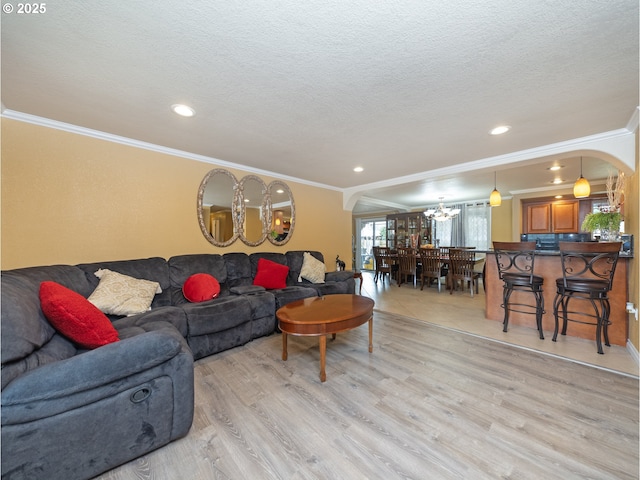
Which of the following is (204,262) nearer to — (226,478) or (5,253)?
(5,253)

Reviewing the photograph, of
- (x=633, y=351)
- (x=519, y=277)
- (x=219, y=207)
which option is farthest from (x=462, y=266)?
(x=219, y=207)

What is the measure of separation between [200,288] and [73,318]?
4.76 ft

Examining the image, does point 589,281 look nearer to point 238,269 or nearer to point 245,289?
point 245,289

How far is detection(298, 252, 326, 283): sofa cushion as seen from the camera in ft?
13.1

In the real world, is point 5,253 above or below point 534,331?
above

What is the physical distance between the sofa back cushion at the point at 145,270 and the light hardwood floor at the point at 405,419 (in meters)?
0.90

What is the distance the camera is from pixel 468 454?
4.44ft

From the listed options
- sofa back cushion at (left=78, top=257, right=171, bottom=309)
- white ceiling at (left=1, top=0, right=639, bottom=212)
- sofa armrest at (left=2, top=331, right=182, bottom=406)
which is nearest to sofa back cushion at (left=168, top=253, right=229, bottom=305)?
sofa back cushion at (left=78, top=257, right=171, bottom=309)

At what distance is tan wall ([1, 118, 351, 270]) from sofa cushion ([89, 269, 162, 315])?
56cm

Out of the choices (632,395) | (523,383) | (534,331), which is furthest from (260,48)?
(534,331)

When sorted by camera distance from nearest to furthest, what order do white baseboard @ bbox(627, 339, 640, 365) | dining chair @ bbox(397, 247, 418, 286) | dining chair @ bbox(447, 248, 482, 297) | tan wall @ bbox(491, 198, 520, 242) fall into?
white baseboard @ bbox(627, 339, 640, 365)
dining chair @ bbox(447, 248, 482, 297)
dining chair @ bbox(397, 247, 418, 286)
tan wall @ bbox(491, 198, 520, 242)

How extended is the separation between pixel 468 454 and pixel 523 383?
1.05m

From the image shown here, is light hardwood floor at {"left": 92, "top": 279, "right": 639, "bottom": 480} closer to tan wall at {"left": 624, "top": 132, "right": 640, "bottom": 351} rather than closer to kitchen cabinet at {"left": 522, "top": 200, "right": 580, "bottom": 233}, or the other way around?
tan wall at {"left": 624, "top": 132, "right": 640, "bottom": 351}

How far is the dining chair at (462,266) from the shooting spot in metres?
5.18
